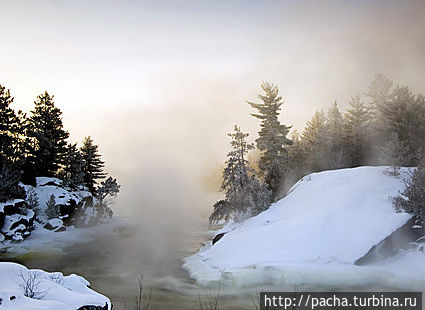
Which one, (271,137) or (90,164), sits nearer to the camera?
(271,137)

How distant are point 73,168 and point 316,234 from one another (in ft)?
138

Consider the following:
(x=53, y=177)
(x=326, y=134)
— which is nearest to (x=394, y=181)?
(x=326, y=134)

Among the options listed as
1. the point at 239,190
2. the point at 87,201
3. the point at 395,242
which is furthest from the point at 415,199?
the point at 87,201

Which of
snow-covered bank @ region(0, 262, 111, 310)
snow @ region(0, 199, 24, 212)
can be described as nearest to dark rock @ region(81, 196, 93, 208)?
snow @ region(0, 199, 24, 212)

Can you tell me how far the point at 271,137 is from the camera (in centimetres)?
3594

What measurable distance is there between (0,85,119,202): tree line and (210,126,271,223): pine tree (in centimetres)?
2238

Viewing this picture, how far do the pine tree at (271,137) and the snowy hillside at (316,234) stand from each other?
12940 mm

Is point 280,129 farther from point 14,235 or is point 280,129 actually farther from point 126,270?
point 14,235

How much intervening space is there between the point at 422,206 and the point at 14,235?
108ft

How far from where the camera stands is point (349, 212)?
1678 centimetres

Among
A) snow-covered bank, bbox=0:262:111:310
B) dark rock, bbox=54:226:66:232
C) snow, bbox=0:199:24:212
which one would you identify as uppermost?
snow, bbox=0:199:24:212

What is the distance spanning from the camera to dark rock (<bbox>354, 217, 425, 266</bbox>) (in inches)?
547

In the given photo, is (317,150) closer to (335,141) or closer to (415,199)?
(335,141)

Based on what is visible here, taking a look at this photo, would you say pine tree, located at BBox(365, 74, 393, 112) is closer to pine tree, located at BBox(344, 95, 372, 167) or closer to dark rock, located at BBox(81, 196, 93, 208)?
pine tree, located at BBox(344, 95, 372, 167)
